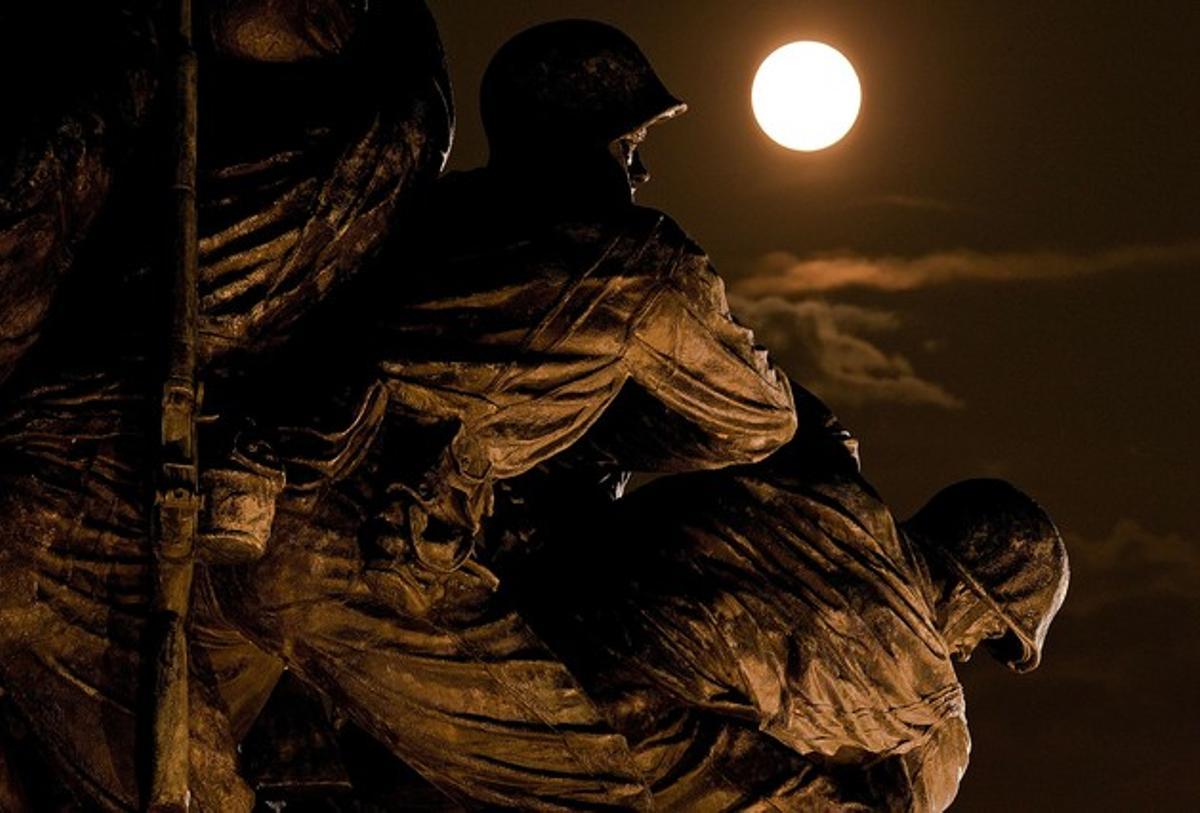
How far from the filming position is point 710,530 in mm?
5676

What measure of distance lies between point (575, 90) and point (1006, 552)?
1.18m

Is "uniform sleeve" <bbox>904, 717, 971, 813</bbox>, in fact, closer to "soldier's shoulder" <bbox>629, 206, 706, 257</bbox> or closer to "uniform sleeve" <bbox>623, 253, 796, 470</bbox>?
"uniform sleeve" <bbox>623, 253, 796, 470</bbox>

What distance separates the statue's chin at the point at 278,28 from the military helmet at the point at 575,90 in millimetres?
337

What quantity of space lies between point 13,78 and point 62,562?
0.76 meters

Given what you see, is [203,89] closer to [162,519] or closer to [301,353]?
→ [301,353]

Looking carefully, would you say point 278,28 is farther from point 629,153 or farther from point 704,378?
point 704,378

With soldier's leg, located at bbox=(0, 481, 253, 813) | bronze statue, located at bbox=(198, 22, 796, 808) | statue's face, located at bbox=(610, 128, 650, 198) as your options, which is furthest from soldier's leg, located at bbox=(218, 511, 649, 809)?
statue's face, located at bbox=(610, 128, 650, 198)

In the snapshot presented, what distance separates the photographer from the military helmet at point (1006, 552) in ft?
19.5

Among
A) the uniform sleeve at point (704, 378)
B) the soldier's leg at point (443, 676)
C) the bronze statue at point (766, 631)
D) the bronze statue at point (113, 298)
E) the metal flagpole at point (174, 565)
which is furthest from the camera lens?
the bronze statue at point (766, 631)

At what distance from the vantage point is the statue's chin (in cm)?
541

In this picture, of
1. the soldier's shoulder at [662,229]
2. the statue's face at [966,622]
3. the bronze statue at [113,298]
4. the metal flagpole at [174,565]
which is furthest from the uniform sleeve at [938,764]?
the metal flagpole at [174,565]

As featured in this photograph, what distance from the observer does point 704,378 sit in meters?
5.45

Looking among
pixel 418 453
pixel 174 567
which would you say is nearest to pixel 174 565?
pixel 174 567

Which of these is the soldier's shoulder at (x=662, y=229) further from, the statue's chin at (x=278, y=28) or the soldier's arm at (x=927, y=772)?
the soldier's arm at (x=927, y=772)
